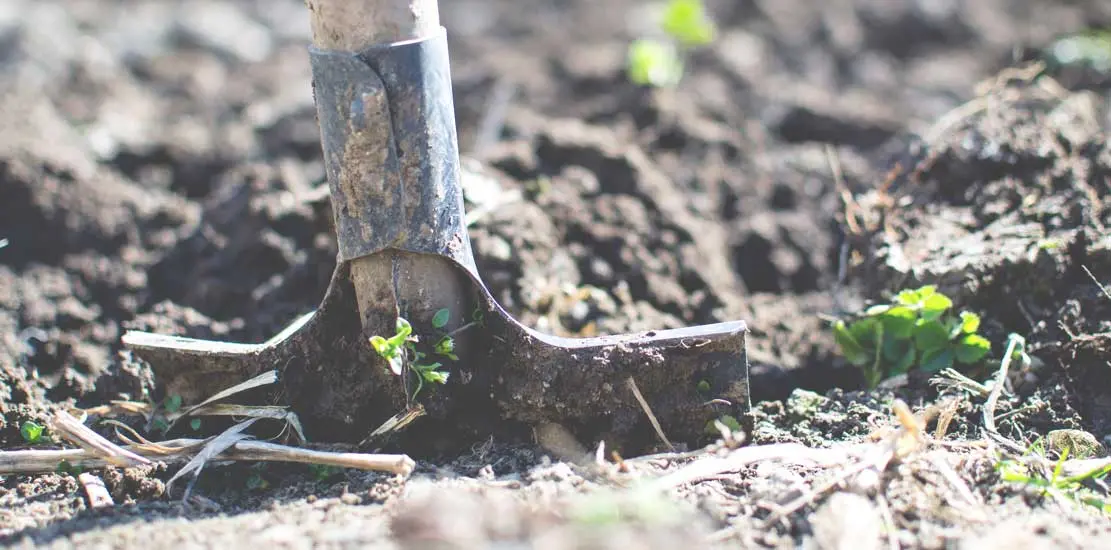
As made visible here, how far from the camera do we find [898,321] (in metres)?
2.29

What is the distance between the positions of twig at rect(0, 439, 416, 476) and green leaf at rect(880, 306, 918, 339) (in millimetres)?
1138

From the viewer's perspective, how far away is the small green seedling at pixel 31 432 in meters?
2.11

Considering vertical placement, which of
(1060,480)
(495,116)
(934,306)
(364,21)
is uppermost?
(364,21)

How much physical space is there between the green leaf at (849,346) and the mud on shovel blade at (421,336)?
1.52ft

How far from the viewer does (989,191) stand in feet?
8.67

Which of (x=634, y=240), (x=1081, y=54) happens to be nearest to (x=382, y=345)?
(x=634, y=240)

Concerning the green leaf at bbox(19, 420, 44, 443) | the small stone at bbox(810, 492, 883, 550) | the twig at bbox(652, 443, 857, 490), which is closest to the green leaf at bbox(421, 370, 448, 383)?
the twig at bbox(652, 443, 857, 490)

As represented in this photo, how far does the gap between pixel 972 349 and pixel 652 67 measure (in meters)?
1.99

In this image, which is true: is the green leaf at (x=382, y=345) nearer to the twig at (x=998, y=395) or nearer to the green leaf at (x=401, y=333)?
the green leaf at (x=401, y=333)

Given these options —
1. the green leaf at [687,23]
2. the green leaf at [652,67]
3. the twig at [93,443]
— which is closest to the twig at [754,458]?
the twig at [93,443]

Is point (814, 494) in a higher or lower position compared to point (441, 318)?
lower

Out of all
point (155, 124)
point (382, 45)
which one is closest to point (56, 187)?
point (155, 124)

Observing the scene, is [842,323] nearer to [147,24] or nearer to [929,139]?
[929,139]

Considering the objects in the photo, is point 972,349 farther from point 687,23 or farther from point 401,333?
point 687,23
